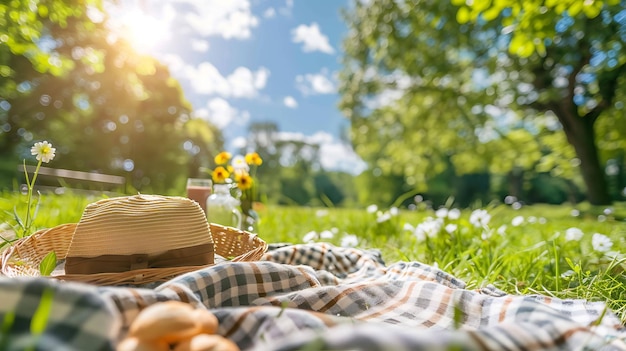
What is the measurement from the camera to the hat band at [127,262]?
1.23 meters

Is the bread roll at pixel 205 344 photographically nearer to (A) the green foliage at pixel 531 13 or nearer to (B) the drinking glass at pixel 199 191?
(B) the drinking glass at pixel 199 191

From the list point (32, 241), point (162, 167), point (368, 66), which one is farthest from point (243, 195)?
point (162, 167)

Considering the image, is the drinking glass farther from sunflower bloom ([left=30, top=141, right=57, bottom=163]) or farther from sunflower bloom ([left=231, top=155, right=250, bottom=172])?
sunflower bloom ([left=30, top=141, right=57, bottom=163])

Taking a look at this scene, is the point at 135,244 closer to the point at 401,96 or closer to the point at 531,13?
the point at 531,13

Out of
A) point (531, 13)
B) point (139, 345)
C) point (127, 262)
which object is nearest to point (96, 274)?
point (127, 262)

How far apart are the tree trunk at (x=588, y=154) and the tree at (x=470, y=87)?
22mm

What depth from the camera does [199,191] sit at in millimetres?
2451

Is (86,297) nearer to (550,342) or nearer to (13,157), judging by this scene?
(550,342)

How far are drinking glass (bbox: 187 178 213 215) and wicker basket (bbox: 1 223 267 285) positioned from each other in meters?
0.67

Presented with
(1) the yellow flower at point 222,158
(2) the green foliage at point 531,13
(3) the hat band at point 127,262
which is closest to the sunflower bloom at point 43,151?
(3) the hat band at point 127,262

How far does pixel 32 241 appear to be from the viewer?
1.48 m

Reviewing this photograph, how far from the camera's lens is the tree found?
28.7ft

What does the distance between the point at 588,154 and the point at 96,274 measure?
10702 mm

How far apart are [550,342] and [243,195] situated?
Answer: 210 centimetres
